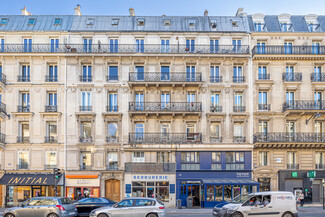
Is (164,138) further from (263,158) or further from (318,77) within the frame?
(318,77)

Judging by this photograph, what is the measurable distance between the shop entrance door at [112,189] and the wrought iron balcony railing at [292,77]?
709 inches

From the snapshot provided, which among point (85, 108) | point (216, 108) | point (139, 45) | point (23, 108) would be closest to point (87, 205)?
point (85, 108)

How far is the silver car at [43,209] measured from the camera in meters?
19.1

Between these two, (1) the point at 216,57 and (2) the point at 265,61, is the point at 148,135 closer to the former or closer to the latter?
(1) the point at 216,57

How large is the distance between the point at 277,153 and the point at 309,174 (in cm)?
325

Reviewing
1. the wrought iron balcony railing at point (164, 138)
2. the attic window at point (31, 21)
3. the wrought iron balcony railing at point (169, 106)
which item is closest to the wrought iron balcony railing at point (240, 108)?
the wrought iron balcony railing at point (169, 106)

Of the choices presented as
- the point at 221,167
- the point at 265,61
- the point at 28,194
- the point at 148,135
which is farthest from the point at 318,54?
the point at 28,194

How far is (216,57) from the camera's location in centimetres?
3173

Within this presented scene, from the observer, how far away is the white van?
18.6 metres

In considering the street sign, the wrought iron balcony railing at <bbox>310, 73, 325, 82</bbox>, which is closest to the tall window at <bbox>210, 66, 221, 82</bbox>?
the wrought iron balcony railing at <bbox>310, 73, 325, 82</bbox>

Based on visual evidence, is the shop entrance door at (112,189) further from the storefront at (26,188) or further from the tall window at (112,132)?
the storefront at (26,188)

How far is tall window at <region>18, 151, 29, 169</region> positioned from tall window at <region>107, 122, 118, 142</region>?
750 cm

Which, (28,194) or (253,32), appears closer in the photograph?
(28,194)

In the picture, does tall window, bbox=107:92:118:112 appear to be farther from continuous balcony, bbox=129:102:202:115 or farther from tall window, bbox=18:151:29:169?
tall window, bbox=18:151:29:169
